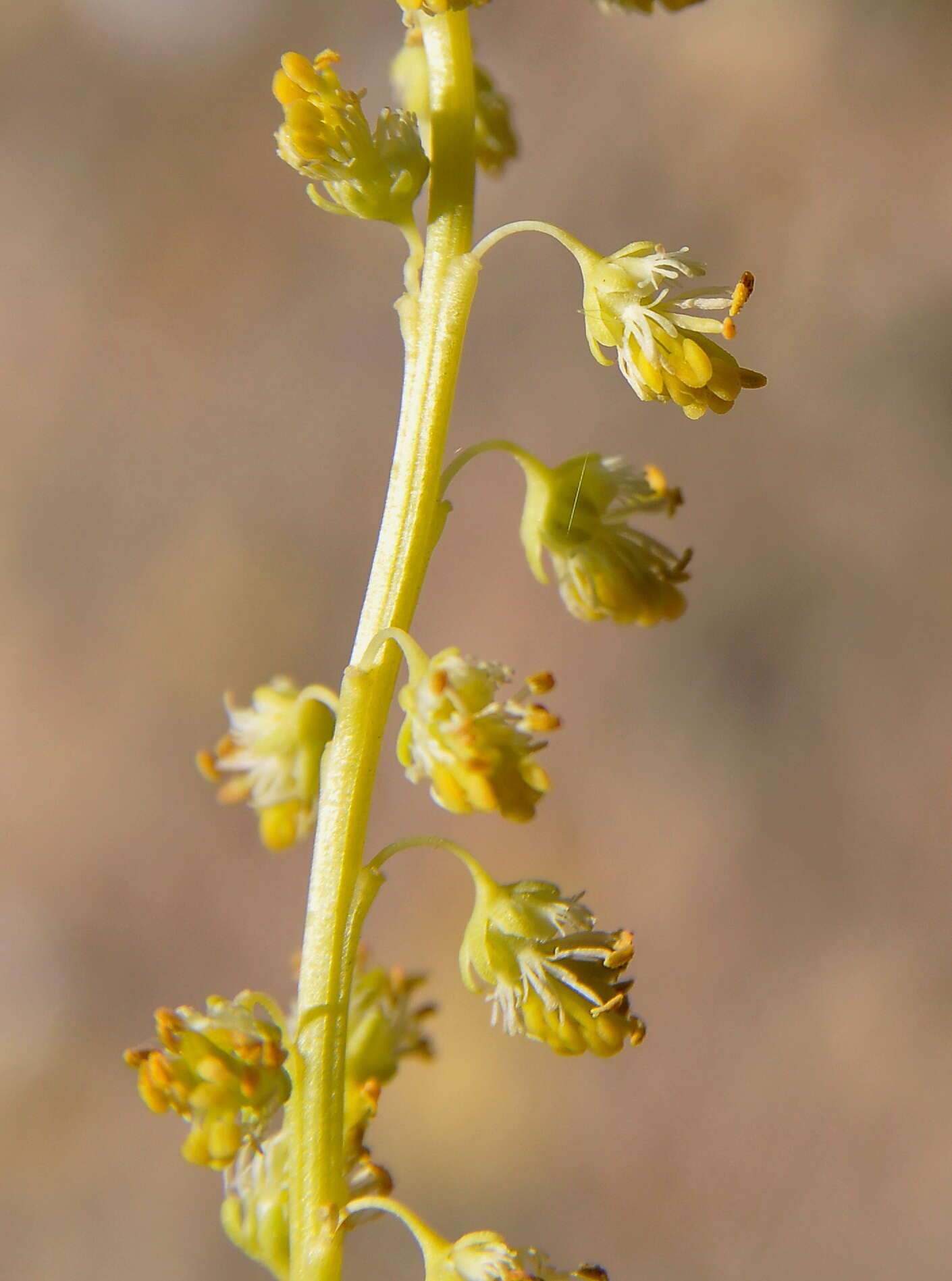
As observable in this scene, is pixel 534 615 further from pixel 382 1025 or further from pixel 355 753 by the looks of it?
pixel 355 753

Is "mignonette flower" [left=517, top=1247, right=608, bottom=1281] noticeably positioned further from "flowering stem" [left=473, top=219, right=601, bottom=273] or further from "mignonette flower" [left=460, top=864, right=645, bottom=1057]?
"flowering stem" [left=473, top=219, right=601, bottom=273]

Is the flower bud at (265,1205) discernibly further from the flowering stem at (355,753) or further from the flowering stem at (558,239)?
the flowering stem at (558,239)

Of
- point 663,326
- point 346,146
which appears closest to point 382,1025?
point 663,326

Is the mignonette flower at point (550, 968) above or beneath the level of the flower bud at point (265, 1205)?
above

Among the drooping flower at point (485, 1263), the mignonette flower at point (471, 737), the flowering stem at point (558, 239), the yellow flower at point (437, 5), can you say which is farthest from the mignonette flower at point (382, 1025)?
the yellow flower at point (437, 5)

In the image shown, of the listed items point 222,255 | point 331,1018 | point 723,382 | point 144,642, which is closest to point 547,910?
point 331,1018

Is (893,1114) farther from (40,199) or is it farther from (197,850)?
(40,199)

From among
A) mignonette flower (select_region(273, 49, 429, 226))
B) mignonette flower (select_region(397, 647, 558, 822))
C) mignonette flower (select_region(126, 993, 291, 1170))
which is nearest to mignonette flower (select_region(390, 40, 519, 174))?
mignonette flower (select_region(273, 49, 429, 226))

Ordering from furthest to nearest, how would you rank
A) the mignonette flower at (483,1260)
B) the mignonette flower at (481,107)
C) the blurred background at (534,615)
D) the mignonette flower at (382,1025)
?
1. the blurred background at (534,615)
2. the mignonette flower at (382,1025)
3. the mignonette flower at (481,107)
4. the mignonette flower at (483,1260)
